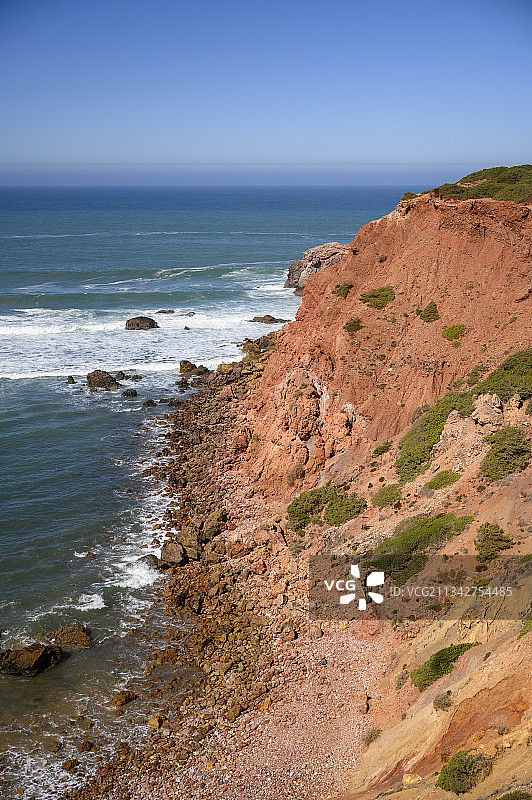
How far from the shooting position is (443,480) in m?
24.2

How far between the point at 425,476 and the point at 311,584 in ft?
22.3

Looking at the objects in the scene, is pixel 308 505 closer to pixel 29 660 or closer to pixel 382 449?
pixel 382 449

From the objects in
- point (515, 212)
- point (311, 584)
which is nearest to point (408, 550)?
point (311, 584)

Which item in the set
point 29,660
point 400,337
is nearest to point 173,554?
point 29,660

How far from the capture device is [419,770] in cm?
1393

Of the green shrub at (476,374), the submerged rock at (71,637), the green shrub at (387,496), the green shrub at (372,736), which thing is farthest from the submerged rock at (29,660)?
the green shrub at (476,374)

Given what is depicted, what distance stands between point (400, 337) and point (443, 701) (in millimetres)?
20461

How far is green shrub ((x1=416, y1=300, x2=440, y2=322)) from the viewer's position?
3152cm

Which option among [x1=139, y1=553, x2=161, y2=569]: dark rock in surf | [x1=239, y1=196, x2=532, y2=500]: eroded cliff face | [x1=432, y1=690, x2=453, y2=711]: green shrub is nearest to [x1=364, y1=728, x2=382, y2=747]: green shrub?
[x1=432, y1=690, x2=453, y2=711]: green shrub

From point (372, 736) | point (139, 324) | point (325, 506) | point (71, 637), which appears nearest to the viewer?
point (372, 736)

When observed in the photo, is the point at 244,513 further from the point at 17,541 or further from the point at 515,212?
the point at 515,212

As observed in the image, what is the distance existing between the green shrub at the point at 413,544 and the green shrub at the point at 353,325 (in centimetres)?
1278

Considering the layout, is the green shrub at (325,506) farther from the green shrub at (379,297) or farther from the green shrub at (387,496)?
the green shrub at (379,297)

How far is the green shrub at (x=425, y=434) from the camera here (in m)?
26.1
